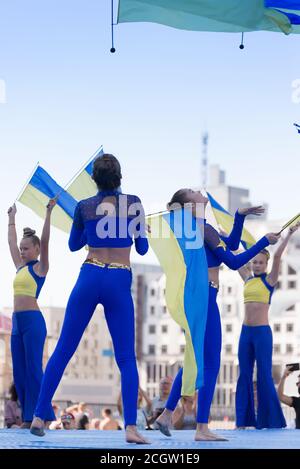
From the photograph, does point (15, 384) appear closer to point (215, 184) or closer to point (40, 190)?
point (40, 190)

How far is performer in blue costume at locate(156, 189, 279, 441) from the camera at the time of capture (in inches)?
391

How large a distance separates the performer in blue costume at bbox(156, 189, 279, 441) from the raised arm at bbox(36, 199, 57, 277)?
101 cm

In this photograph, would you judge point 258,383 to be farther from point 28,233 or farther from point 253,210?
point 253,210

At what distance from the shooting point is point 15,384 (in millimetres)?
12617

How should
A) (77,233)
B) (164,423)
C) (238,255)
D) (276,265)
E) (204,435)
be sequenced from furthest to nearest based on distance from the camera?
(276,265), (164,423), (238,255), (204,435), (77,233)

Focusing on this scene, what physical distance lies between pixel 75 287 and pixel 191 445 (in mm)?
1352

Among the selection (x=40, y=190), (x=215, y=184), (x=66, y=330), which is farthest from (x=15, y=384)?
(x=215, y=184)

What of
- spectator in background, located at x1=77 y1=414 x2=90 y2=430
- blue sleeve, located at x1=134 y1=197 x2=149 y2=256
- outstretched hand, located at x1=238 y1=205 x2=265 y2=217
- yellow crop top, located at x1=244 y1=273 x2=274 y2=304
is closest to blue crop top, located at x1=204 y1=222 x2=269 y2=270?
outstretched hand, located at x1=238 y1=205 x2=265 y2=217

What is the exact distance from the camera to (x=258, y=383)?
13.9 meters

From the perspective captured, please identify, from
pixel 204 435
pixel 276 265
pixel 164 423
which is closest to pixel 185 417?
pixel 276 265

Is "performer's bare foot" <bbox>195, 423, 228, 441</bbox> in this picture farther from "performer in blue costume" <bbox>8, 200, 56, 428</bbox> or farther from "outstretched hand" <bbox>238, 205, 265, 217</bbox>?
"performer in blue costume" <bbox>8, 200, 56, 428</bbox>

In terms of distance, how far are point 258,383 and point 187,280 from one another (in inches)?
141
